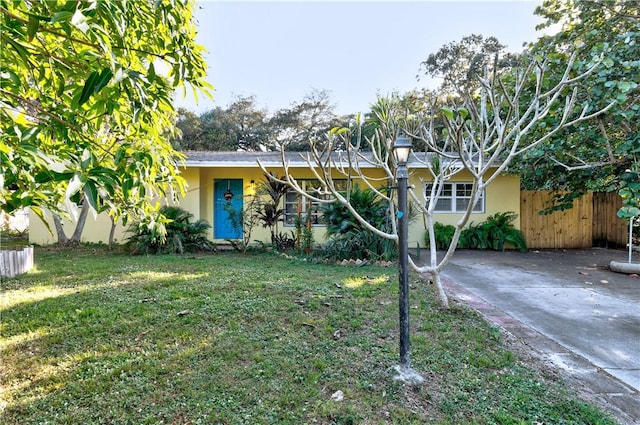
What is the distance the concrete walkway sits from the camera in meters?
2.79

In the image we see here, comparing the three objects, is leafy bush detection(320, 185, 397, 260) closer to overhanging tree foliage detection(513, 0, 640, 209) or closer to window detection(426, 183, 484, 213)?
overhanging tree foliage detection(513, 0, 640, 209)

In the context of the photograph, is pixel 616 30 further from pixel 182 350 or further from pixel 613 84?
pixel 182 350

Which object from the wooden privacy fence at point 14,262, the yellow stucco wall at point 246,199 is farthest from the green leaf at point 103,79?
the yellow stucco wall at point 246,199

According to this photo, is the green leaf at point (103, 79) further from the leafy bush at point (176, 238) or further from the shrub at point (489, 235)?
the shrub at point (489, 235)

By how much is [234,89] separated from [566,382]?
26283 millimetres

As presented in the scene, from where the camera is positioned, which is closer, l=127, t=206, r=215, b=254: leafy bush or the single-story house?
l=127, t=206, r=215, b=254: leafy bush

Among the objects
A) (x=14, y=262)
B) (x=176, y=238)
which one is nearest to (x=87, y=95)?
(x=14, y=262)

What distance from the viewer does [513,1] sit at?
8430mm

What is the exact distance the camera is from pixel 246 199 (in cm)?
1073

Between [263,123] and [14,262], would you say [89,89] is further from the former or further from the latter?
[263,123]

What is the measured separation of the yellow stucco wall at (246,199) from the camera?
10758mm

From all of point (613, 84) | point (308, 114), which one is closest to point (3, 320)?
point (613, 84)

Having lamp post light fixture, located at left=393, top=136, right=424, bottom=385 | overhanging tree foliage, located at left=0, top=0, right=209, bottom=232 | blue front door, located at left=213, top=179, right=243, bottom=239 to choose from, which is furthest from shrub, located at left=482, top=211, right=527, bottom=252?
overhanging tree foliage, located at left=0, top=0, right=209, bottom=232

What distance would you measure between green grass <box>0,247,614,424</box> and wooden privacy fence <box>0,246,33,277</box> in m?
1.36
